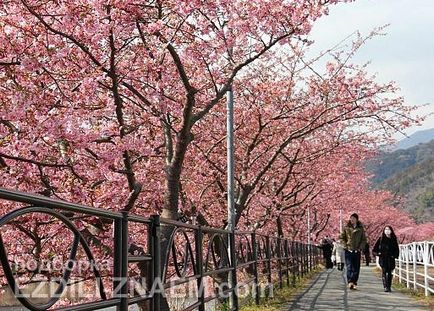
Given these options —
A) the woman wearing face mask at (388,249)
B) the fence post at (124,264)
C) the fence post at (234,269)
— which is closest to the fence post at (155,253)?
the fence post at (124,264)

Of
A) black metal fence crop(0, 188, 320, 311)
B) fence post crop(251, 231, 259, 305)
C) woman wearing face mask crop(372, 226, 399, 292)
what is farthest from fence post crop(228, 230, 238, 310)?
woman wearing face mask crop(372, 226, 399, 292)

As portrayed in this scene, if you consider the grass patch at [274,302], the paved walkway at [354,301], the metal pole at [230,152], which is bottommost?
the paved walkway at [354,301]

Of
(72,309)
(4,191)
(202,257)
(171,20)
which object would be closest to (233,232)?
(202,257)

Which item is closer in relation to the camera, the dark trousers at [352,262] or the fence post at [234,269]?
the fence post at [234,269]

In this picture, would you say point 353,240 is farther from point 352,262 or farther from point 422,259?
point 422,259

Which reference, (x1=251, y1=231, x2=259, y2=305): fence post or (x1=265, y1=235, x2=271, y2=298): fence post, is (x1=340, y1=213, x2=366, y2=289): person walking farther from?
(x1=251, y1=231, x2=259, y2=305): fence post

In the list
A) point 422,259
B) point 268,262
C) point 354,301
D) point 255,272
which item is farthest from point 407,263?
point 255,272

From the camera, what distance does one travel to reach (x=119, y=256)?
3961mm

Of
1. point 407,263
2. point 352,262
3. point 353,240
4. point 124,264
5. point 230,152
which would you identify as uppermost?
point 230,152

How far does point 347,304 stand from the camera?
11039 millimetres

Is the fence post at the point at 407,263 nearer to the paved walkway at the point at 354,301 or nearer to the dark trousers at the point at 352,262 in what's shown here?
the paved walkway at the point at 354,301

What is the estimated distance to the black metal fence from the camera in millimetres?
3000

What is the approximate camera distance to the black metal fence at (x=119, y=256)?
3.00 metres

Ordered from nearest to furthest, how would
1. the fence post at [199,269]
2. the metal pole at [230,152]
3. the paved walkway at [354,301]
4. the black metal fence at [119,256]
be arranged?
the black metal fence at [119,256] → the fence post at [199,269] → the paved walkway at [354,301] → the metal pole at [230,152]
